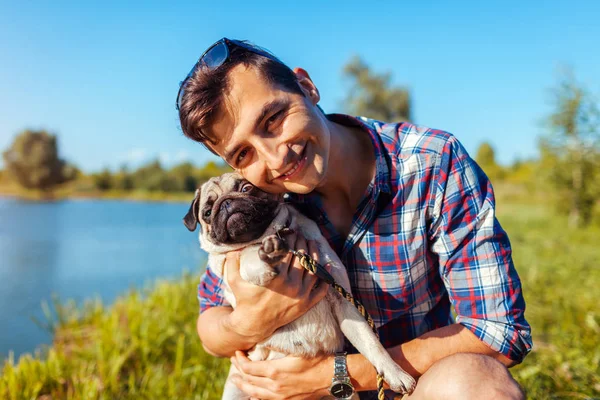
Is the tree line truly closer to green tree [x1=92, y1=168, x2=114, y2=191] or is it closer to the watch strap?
green tree [x1=92, y1=168, x2=114, y2=191]

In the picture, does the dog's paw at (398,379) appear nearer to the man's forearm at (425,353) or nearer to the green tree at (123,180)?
the man's forearm at (425,353)

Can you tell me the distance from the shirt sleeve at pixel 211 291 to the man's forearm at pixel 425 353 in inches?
33.5

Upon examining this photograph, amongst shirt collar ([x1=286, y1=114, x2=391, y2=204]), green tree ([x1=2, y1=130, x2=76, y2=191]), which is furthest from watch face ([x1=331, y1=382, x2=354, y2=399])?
green tree ([x1=2, y1=130, x2=76, y2=191])

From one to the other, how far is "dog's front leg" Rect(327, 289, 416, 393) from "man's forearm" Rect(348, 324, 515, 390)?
0.18 feet

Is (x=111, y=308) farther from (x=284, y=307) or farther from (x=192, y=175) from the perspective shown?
(x=192, y=175)

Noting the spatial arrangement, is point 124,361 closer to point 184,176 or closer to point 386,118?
point 184,176

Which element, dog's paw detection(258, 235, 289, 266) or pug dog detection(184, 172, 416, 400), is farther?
pug dog detection(184, 172, 416, 400)

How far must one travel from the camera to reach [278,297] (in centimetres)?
199

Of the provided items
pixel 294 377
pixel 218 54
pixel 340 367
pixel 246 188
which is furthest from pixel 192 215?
pixel 340 367

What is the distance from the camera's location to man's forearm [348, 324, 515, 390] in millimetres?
1978

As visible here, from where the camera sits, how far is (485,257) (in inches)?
77.5

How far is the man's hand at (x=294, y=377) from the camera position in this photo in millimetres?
2047

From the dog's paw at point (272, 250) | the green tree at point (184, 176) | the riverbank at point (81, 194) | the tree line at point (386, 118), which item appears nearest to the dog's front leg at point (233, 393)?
the dog's paw at point (272, 250)

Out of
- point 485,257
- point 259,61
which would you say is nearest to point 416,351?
point 485,257
